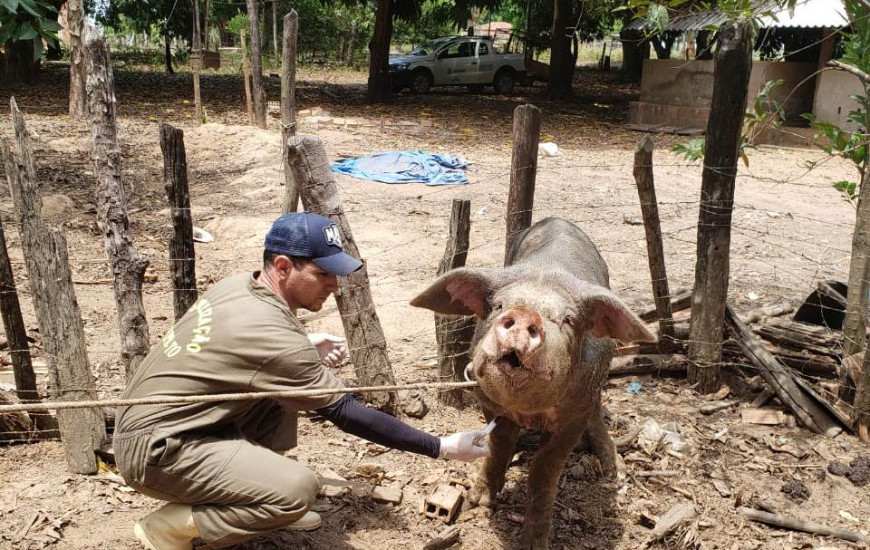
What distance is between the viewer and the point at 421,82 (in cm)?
2539

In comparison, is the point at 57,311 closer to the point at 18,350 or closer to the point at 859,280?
the point at 18,350

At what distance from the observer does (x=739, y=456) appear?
196 inches

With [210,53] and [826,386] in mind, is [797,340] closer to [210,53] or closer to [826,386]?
[826,386]

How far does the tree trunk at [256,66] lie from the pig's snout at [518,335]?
13.1 m

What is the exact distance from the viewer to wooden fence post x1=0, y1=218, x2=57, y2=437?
4.40 metres

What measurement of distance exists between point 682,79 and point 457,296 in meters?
16.5

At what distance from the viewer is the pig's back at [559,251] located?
14.8 ft

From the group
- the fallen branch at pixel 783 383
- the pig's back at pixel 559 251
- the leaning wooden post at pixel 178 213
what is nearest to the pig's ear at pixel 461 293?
Answer: the pig's back at pixel 559 251

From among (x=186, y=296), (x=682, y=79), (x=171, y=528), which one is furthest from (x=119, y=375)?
(x=682, y=79)

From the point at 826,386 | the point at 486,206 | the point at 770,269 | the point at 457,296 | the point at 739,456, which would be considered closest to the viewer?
the point at 457,296

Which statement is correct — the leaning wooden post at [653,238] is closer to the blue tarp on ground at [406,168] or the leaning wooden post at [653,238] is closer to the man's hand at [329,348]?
the man's hand at [329,348]

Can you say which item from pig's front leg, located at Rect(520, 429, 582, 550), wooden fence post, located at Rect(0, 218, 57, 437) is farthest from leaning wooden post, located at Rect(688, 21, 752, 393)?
wooden fence post, located at Rect(0, 218, 57, 437)

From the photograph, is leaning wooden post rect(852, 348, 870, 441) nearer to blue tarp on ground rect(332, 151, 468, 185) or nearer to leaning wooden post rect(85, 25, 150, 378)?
leaning wooden post rect(85, 25, 150, 378)

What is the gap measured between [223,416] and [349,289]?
173 centimetres
